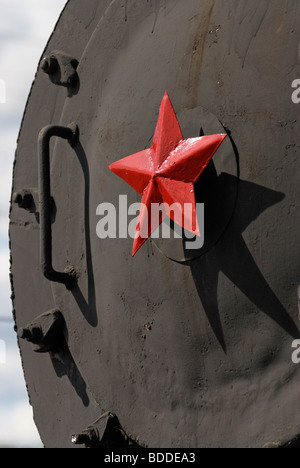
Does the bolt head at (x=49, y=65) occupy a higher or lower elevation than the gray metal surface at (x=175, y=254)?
higher

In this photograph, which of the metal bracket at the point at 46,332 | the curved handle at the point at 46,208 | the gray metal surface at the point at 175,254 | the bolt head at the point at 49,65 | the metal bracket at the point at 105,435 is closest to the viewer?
the gray metal surface at the point at 175,254

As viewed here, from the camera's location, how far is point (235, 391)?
2.18 m

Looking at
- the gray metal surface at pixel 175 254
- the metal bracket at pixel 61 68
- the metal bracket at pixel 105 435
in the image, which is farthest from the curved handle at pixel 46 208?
the metal bracket at pixel 105 435

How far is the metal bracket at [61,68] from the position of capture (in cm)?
291

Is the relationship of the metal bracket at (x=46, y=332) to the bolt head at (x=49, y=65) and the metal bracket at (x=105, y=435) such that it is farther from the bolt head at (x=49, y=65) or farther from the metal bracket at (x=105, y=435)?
the bolt head at (x=49, y=65)

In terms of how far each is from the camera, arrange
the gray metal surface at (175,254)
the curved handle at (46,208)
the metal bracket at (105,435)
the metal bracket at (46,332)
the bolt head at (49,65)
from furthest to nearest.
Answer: the bolt head at (49,65), the metal bracket at (46,332), the curved handle at (46,208), the metal bracket at (105,435), the gray metal surface at (175,254)

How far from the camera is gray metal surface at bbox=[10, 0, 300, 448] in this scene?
209 cm

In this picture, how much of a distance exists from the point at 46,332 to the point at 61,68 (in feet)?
3.05

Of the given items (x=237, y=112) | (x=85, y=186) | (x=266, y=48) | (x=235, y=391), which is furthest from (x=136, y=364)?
(x=266, y=48)

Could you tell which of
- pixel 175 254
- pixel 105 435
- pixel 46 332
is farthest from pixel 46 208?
pixel 105 435

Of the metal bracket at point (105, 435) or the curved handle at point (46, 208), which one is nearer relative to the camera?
the metal bracket at point (105, 435)

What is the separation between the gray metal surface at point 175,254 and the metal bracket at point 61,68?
3 cm

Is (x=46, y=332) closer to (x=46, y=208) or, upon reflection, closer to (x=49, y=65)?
(x=46, y=208)

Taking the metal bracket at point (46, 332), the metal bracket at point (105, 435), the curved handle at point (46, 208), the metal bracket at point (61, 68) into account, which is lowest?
the metal bracket at point (105, 435)
